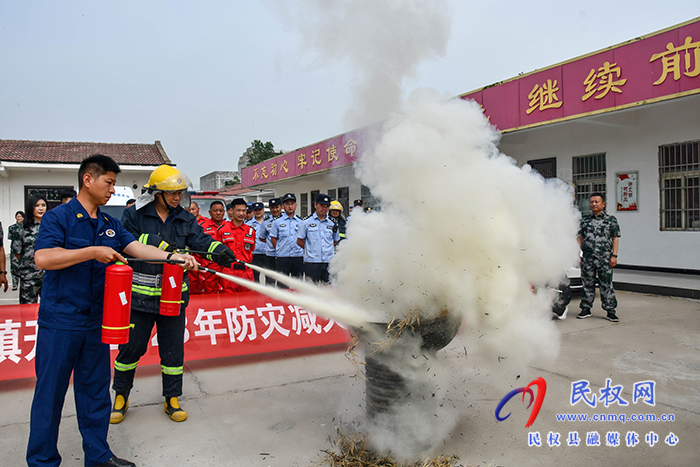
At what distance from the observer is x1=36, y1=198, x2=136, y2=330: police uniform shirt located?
8.17 ft

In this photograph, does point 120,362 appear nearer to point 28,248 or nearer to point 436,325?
point 436,325

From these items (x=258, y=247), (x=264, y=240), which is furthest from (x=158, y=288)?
(x=258, y=247)

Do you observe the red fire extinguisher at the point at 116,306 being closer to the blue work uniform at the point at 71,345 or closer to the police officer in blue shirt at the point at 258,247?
the blue work uniform at the point at 71,345

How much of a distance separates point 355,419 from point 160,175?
7.44ft

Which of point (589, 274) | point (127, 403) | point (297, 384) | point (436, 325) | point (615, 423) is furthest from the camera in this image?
point (589, 274)

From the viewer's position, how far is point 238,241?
19.2 ft

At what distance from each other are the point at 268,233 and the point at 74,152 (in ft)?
49.4

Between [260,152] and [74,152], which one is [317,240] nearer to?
[74,152]

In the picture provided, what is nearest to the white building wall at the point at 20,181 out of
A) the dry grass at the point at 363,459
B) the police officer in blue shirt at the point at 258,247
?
the police officer in blue shirt at the point at 258,247

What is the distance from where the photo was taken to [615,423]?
3.18 metres

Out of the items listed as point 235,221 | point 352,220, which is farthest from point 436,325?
point 235,221

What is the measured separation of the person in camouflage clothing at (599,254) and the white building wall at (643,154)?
3.10 m

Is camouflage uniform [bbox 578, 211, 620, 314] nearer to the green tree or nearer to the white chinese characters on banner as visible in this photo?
the white chinese characters on banner

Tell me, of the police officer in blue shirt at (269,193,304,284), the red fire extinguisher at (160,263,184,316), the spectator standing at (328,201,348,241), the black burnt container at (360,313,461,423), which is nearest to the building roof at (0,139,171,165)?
the police officer in blue shirt at (269,193,304,284)
